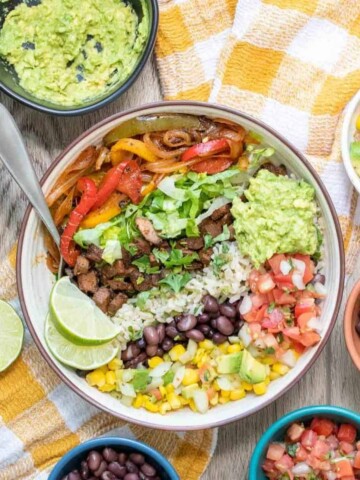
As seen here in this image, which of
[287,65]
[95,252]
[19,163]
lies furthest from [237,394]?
[287,65]

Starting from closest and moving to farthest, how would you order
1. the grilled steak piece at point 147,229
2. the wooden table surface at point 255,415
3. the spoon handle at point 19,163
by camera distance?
1. the spoon handle at point 19,163
2. the grilled steak piece at point 147,229
3. the wooden table surface at point 255,415

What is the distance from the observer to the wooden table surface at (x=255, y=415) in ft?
9.80

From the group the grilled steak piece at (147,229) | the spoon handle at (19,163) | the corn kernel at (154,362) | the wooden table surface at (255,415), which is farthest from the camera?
the wooden table surface at (255,415)

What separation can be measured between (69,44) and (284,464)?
168 cm

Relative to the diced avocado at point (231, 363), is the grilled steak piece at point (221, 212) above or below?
above

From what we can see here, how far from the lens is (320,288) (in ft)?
9.16

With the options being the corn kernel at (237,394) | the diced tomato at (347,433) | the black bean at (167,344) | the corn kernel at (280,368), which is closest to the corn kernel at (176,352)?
the black bean at (167,344)

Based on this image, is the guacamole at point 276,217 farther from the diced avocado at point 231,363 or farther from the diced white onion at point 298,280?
the diced avocado at point 231,363

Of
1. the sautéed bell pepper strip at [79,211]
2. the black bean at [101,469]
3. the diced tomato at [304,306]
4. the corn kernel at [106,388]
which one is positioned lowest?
the black bean at [101,469]

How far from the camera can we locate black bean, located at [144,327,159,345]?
2816mm

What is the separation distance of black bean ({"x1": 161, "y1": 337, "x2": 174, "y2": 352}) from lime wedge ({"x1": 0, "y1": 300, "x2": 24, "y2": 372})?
523mm

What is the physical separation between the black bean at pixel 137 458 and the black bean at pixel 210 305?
1.91 feet

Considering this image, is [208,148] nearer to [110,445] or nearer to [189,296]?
[189,296]

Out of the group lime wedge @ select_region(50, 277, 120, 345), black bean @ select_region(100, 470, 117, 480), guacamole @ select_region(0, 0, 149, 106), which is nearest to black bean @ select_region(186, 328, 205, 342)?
lime wedge @ select_region(50, 277, 120, 345)
